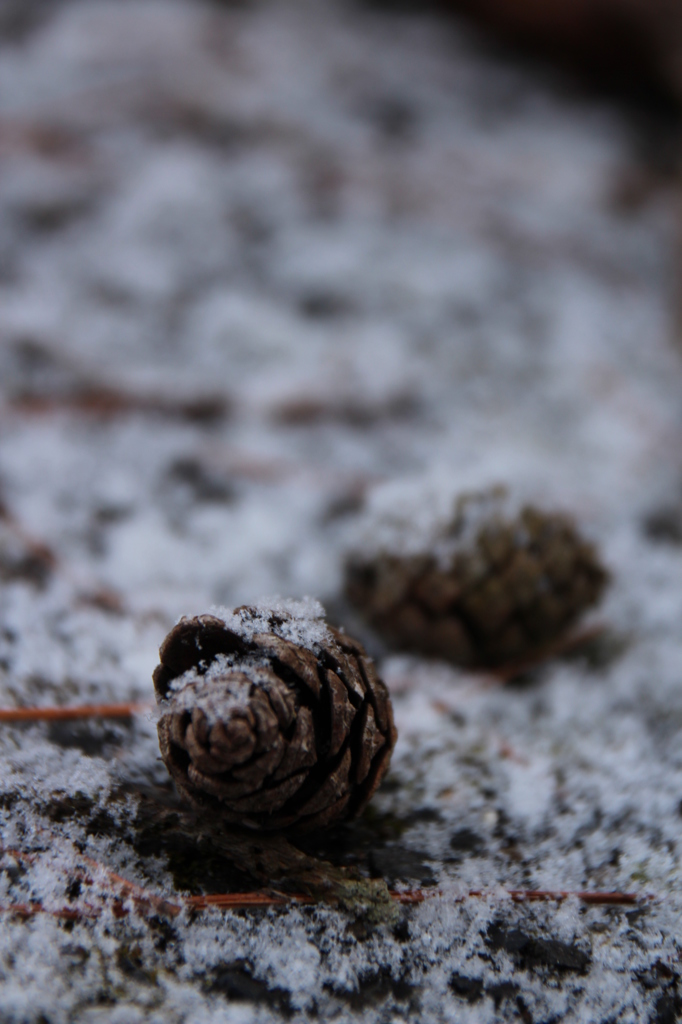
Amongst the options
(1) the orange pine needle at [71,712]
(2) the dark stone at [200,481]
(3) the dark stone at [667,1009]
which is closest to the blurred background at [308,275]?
(2) the dark stone at [200,481]

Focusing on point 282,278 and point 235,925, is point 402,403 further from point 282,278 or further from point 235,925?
point 235,925

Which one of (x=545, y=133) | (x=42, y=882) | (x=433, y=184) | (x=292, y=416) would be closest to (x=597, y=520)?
(x=292, y=416)

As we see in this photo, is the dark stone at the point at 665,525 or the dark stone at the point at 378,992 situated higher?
the dark stone at the point at 665,525

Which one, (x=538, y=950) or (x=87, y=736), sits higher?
(x=87, y=736)

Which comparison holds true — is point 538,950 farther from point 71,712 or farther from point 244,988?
point 71,712

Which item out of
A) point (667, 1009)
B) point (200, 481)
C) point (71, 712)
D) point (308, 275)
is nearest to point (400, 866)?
point (667, 1009)

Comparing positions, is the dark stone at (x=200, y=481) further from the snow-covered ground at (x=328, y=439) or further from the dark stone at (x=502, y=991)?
the dark stone at (x=502, y=991)

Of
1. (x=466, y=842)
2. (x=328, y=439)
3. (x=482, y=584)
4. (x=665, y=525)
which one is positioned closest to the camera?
(x=466, y=842)
